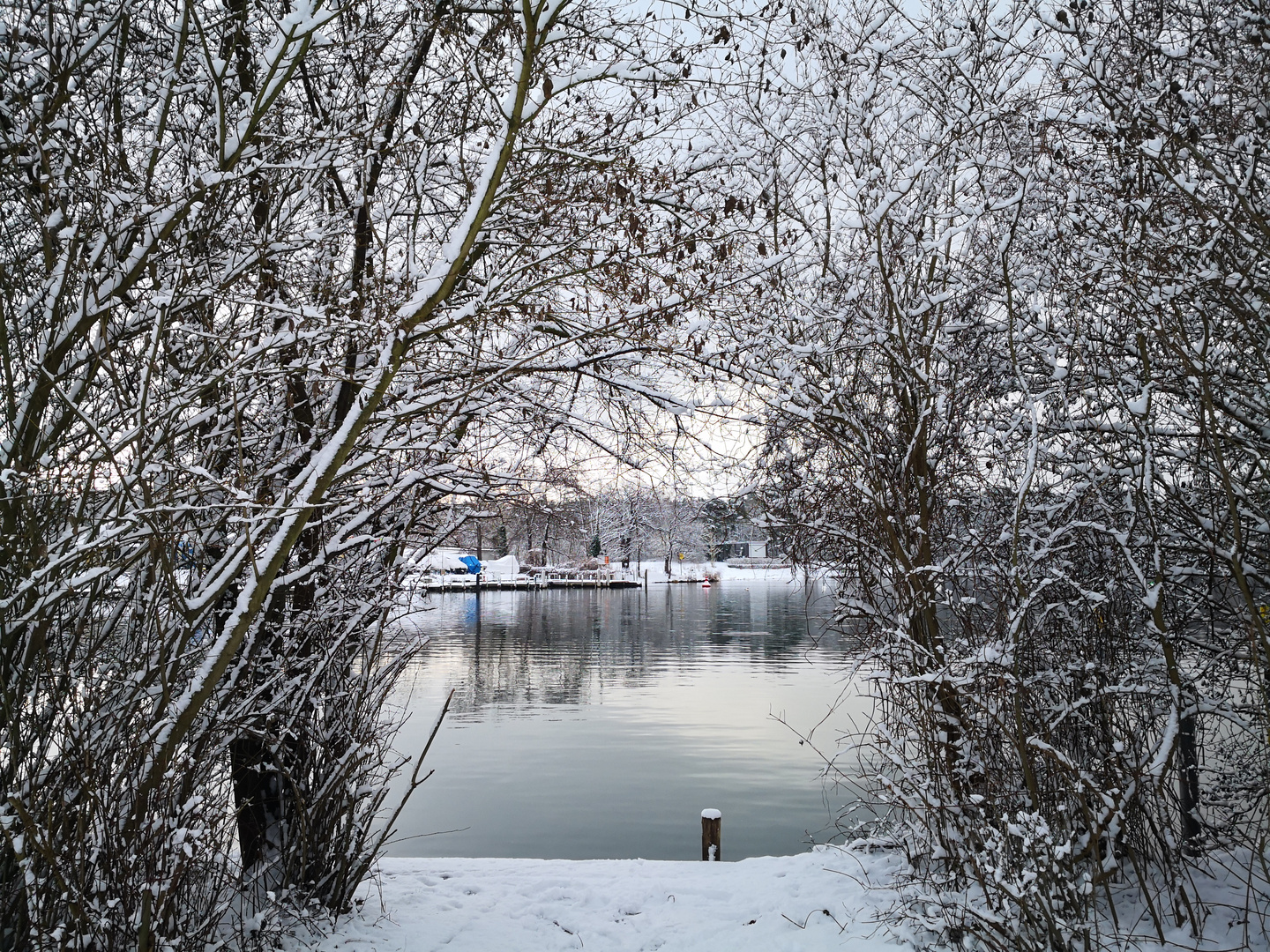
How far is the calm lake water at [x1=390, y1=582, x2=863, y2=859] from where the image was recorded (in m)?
12.9

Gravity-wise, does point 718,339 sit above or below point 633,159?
below

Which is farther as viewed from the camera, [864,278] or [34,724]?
[864,278]

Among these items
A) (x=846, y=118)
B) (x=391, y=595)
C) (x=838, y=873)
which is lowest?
(x=838, y=873)

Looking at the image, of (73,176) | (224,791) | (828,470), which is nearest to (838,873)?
(828,470)

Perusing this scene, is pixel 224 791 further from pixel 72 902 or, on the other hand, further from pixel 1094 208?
pixel 1094 208

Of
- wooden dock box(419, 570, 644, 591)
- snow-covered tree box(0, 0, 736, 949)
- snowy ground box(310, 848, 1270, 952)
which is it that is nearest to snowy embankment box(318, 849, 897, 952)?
snowy ground box(310, 848, 1270, 952)

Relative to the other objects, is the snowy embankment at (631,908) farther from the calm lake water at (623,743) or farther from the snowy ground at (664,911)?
the calm lake water at (623,743)

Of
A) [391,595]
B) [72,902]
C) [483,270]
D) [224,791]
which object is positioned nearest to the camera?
[72,902]

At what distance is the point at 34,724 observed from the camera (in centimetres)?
374

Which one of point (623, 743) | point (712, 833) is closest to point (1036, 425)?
point (712, 833)

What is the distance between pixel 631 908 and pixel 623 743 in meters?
11.7

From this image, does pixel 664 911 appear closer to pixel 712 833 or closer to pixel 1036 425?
pixel 712 833

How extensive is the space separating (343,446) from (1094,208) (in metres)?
5.08

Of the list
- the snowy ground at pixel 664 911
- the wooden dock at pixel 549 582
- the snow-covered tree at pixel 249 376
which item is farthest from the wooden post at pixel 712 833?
the wooden dock at pixel 549 582
